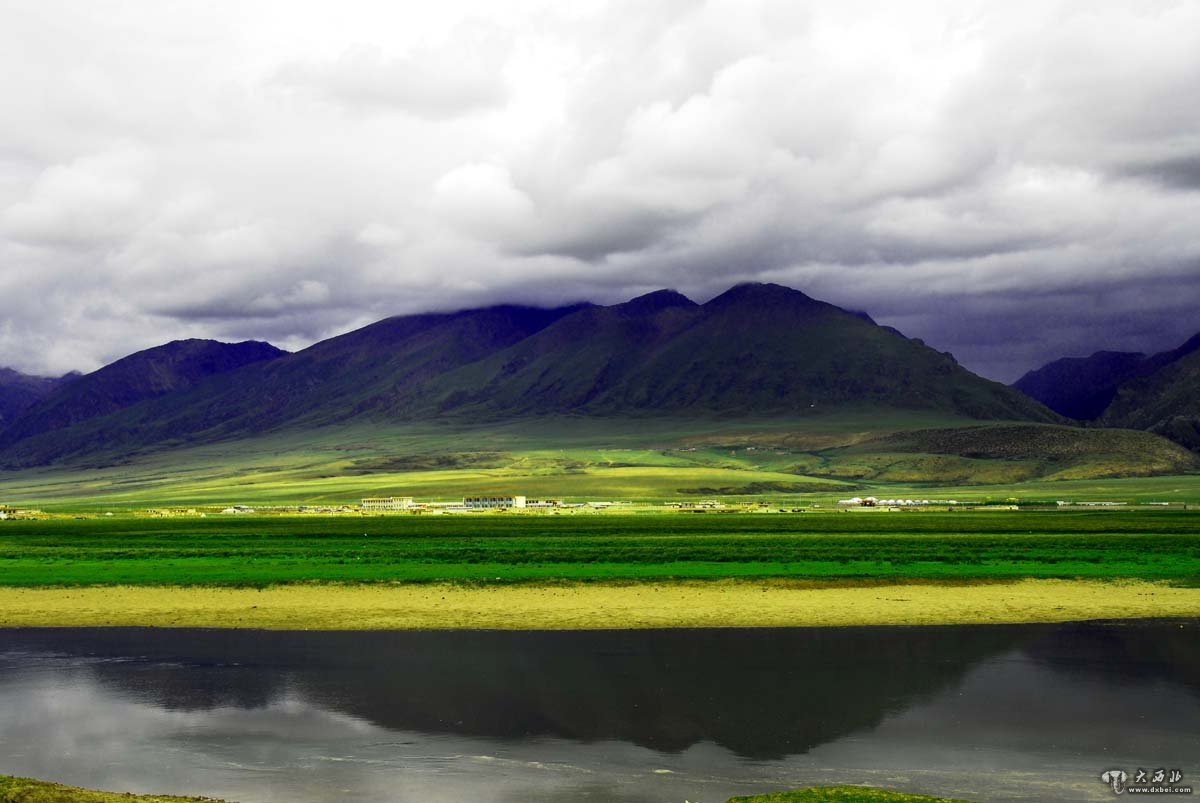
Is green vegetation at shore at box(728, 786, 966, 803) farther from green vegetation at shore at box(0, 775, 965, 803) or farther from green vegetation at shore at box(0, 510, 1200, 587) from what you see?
green vegetation at shore at box(0, 510, 1200, 587)

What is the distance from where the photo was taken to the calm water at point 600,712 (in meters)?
30.0

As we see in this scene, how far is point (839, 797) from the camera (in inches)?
1047

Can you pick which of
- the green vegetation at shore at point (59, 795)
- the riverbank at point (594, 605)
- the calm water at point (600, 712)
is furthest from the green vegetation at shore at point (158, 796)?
the riverbank at point (594, 605)

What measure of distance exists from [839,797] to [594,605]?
33312mm

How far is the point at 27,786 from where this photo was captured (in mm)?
27047

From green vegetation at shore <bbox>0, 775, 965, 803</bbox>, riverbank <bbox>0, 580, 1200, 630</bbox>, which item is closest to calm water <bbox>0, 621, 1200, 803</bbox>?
green vegetation at shore <bbox>0, 775, 965, 803</bbox>

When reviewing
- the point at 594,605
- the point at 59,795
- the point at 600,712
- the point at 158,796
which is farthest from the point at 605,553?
the point at 59,795

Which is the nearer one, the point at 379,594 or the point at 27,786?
the point at 27,786

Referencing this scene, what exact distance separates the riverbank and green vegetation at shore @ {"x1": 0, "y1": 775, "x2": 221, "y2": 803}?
26.8 meters

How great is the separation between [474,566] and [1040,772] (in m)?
50.6

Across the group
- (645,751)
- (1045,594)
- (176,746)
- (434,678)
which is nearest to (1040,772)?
(645,751)

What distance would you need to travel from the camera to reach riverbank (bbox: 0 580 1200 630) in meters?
55.4

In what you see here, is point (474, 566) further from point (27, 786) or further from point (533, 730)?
point (27, 786)

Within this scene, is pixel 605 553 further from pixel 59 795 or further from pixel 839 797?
pixel 59 795
